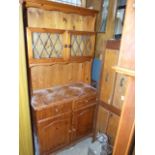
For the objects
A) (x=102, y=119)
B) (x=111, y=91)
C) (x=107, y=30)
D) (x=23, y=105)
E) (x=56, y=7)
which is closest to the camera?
(x=23, y=105)

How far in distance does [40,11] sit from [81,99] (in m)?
1.31

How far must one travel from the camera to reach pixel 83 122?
227 cm

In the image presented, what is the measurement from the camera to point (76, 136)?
2270 millimetres

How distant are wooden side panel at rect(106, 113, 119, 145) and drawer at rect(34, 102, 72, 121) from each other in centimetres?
58

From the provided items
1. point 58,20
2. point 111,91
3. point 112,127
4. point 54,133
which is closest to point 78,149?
point 54,133

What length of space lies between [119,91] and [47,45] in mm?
1130

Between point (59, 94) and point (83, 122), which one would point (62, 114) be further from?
point (83, 122)

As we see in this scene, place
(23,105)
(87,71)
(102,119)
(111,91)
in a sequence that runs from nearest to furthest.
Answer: (23,105)
(111,91)
(102,119)
(87,71)

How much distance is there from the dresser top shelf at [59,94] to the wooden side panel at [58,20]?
913 mm

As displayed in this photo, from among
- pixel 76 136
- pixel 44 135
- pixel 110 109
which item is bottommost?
pixel 76 136
